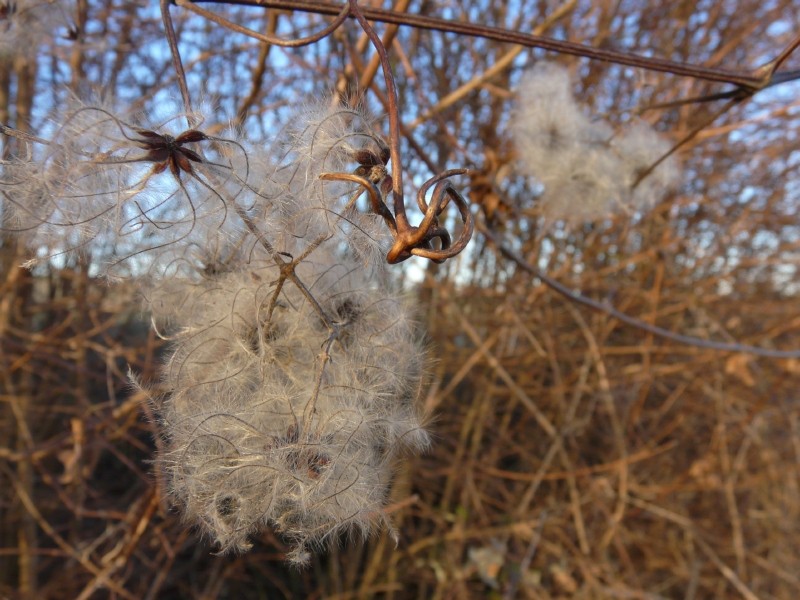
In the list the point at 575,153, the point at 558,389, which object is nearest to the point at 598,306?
the point at 575,153

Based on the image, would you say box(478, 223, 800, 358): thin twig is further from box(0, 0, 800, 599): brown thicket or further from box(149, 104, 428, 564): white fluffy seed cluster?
box(0, 0, 800, 599): brown thicket

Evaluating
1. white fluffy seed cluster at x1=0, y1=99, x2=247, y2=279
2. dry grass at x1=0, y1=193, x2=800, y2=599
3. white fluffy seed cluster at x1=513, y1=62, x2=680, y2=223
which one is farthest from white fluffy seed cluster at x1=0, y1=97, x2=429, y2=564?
dry grass at x1=0, y1=193, x2=800, y2=599

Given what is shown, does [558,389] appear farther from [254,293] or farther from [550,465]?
[254,293]

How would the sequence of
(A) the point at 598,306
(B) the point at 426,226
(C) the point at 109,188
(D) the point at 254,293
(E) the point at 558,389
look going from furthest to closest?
1. (E) the point at 558,389
2. (A) the point at 598,306
3. (D) the point at 254,293
4. (C) the point at 109,188
5. (B) the point at 426,226

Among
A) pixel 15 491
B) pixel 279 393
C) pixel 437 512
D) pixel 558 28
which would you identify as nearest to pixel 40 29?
pixel 279 393

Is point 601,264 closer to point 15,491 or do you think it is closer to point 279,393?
point 279,393

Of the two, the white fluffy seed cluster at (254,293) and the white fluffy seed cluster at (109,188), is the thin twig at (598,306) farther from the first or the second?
the white fluffy seed cluster at (109,188)

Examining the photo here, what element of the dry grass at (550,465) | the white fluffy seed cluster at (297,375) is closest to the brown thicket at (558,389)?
the dry grass at (550,465)
